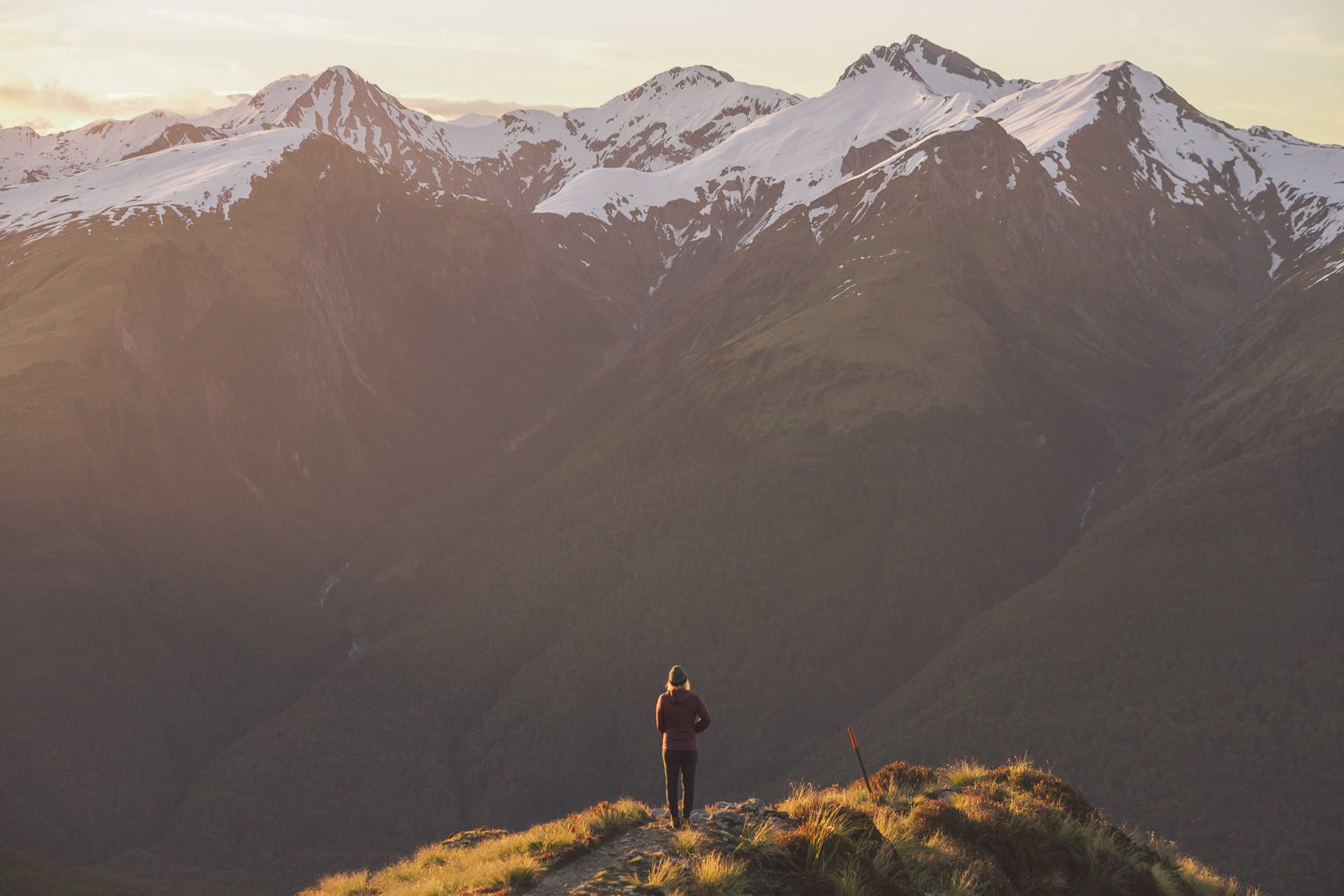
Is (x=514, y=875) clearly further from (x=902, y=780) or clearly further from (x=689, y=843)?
(x=902, y=780)

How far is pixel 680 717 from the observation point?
89.4 feet

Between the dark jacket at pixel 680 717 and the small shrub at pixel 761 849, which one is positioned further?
the dark jacket at pixel 680 717

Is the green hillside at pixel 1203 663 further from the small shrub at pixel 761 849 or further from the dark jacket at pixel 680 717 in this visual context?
the dark jacket at pixel 680 717

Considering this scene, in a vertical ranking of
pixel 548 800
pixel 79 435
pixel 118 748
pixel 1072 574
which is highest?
pixel 79 435

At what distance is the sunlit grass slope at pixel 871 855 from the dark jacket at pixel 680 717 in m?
2.40

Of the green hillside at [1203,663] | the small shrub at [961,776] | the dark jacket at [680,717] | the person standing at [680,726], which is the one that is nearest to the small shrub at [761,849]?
the person standing at [680,726]

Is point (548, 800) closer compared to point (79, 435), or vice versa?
point (548, 800)

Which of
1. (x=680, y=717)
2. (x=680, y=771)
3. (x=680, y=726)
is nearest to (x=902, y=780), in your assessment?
(x=680, y=771)

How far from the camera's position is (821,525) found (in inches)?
7269

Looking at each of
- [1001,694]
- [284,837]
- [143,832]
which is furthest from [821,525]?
[143,832]

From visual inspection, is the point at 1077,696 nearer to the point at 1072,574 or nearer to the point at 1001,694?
the point at 1001,694

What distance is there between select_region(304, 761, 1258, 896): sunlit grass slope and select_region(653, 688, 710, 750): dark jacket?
2.40 metres

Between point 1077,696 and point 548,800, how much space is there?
79049 millimetres

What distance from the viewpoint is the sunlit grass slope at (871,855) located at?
25469mm
